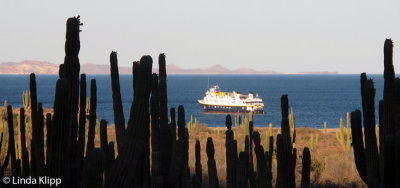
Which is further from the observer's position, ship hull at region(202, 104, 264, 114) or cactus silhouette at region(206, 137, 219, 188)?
ship hull at region(202, 104, 264, 114)

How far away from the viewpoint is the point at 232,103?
313 feet

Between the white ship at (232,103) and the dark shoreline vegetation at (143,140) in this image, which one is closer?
the dark shoreline vegetation at (143,140)

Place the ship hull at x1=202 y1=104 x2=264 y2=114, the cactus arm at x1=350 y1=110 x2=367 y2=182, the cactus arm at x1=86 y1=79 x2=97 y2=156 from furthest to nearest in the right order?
1. the ship hull at x1=202 y1=104 x2=264 y2=114
2. the cactus arm at x1=350 y1=110 x2=367 y2=182
3. the cactus arm at x1=86 y1=79 x2=97 y2=156

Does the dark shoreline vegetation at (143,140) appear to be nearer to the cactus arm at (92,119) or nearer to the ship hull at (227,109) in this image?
the cactus arm at (92,119)

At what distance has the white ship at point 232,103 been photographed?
93.7 m

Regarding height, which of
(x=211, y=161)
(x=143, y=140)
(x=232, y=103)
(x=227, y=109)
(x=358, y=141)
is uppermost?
(x=143, y=140)

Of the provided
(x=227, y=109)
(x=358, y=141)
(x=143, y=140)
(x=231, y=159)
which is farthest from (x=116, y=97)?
(x=227, y=109)

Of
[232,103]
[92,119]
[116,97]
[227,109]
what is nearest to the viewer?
[116,97]

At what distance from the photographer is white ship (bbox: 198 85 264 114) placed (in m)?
93.7

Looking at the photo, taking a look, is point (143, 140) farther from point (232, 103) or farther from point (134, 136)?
point (232, 103)

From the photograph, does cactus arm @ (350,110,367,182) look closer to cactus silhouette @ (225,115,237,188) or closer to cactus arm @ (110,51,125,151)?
cactus silhouette @ (225,115,237,188)

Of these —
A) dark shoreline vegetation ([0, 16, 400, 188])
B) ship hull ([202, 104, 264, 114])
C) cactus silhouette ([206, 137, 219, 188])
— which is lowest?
ship hull ([202, 104, 264, 114])

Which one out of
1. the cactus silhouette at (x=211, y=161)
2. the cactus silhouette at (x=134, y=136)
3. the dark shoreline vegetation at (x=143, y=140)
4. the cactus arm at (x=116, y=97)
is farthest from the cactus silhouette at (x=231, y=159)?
the cactus silhouette at (x=134, y=136)

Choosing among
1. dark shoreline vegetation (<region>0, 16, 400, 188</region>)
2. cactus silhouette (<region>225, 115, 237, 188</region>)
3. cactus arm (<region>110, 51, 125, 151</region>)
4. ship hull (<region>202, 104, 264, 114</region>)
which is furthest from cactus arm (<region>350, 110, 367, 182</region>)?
ship hull (<region>202, 104, 264, 114</region>)
